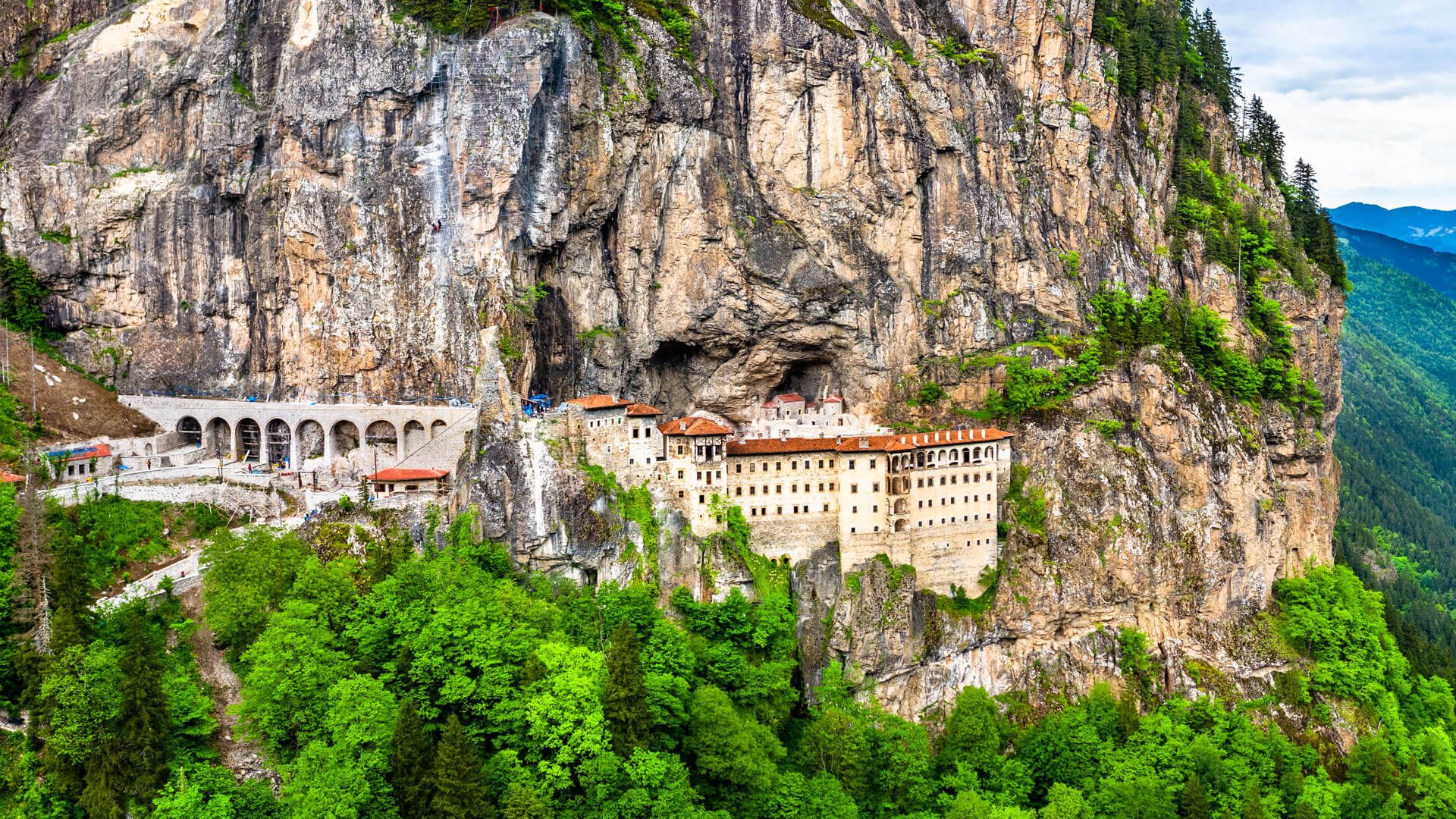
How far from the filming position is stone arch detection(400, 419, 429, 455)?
2601 inches

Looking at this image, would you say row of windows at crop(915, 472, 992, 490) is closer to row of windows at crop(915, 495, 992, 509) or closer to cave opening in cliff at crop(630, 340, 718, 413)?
row of windows at crop(915, 495, 992, 509)

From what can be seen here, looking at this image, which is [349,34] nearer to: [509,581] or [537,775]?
[509,581]

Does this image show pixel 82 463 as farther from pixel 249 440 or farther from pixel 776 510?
pixel 776 510

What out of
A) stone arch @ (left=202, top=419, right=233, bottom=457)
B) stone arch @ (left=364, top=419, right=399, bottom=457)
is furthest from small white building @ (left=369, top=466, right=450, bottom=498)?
stone arch @ (left=202, top=419, right=233, bottom=457)

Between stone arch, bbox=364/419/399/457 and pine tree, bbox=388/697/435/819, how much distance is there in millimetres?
25089

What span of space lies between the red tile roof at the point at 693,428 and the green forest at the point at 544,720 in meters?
8.19

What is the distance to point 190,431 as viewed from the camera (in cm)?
7081

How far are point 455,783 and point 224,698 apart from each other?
13529mm

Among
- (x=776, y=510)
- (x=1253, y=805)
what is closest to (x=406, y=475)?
(x=776, y=510)

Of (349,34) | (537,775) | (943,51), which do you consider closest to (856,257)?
(943,51)

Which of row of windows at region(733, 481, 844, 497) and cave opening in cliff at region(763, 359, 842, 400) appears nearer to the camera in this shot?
row of windows at region(733, 481, 844, 497)

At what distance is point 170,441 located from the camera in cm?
7019

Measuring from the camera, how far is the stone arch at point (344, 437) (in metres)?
67.6

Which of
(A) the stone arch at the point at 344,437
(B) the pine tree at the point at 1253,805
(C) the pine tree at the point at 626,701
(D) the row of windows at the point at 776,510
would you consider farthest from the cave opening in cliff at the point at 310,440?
(B) the pine tree at the point at 1253,805
